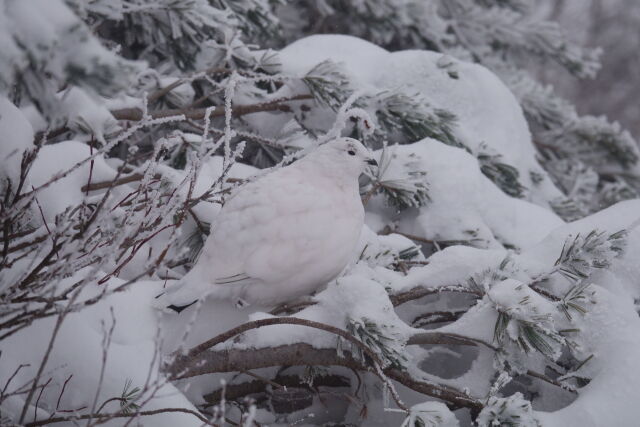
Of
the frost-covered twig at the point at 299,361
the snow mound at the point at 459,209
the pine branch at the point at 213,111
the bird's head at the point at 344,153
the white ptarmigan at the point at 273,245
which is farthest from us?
the snow mound at the point at 459,209

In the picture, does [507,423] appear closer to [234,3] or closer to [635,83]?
[234,3]

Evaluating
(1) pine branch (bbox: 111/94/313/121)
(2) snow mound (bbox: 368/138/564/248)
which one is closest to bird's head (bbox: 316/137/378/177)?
(2) snow mound (bbox: 368/138/564/248)

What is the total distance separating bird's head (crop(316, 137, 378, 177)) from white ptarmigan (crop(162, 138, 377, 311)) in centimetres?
10

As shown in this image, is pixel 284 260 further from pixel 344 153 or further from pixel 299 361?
pixel 344 153

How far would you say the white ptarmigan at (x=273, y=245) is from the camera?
4.57ft

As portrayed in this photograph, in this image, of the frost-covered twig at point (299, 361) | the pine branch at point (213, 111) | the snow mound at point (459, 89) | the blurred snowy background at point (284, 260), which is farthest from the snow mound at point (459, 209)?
the frost-covered twig at point (299, 361)

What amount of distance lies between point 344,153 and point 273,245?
33 cm

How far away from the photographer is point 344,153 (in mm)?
1576

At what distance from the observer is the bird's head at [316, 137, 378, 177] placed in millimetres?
1571

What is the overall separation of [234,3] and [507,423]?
1760mm

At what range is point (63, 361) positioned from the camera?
1109 millimetres

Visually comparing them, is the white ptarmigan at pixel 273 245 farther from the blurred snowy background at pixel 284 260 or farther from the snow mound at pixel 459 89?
the snow mound at pixel 459 89

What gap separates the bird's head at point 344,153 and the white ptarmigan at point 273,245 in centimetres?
10

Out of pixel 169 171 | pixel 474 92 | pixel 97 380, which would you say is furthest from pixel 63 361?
pixel 474 92
